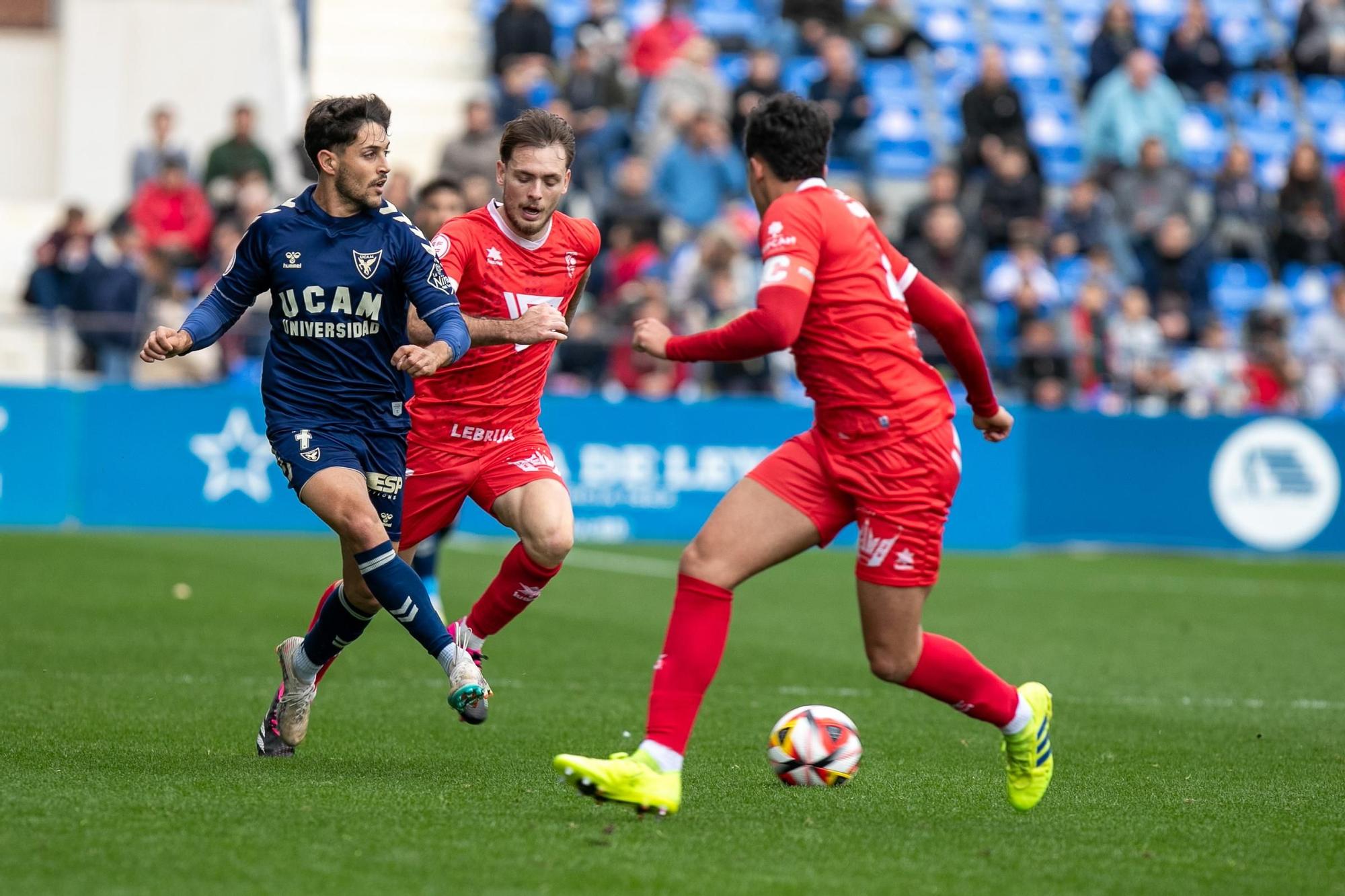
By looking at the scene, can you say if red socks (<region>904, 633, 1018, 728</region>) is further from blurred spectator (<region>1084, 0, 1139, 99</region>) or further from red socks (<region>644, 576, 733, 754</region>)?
blurred spectator (<region>1084, 0, 1139, 99</region>)

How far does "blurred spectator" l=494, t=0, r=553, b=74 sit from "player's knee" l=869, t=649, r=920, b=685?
16210mm

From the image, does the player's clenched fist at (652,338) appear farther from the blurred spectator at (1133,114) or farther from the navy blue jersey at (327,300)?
the blurred spectator at (1133,114)

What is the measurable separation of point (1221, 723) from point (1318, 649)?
3.37 m

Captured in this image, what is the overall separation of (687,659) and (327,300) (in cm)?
198

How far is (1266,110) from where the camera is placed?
24.9 metres

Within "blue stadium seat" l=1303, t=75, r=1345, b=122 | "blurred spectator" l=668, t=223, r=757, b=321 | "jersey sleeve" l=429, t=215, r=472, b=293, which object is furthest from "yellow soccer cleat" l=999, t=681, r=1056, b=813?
"blue stadium seat" l=1303, t=75, r=1345, b=122

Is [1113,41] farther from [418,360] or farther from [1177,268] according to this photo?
[418,360]

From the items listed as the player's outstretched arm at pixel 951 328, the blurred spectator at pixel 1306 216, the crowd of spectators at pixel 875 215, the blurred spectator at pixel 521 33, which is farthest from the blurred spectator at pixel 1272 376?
the player's outstretched arm at pixel 951 328

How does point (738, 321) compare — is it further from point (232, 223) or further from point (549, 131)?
point (232, 223)

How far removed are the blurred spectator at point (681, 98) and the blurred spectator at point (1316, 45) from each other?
9.37 meters

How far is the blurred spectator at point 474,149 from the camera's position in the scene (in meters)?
18.1

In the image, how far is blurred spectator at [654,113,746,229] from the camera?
777 inches

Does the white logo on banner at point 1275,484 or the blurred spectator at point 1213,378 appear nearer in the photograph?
the white logo on banner at point 1275,484

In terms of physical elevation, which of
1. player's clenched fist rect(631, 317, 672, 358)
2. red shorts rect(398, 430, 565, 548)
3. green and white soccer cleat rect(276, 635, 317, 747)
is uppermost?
player's clenched fist rect(631, 317, 672, 358)
